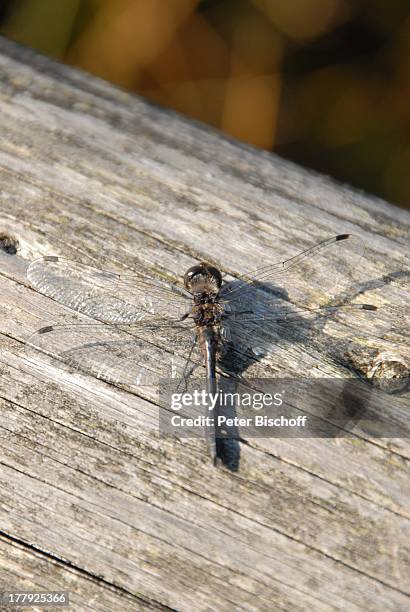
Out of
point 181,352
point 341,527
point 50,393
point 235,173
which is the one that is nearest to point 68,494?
point 50,393

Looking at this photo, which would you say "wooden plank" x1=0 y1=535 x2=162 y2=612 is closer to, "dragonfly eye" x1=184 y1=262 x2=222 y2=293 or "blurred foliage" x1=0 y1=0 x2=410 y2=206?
"dragonfly eye" x1=184 y1=262 x2=222 y2=293

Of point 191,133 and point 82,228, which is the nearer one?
point 82,228

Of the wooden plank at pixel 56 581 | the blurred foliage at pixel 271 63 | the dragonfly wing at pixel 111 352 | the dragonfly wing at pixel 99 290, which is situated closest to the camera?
the wooden plank at pixel 56 581

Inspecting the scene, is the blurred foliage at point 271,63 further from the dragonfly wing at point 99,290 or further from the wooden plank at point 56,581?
the wooden plank at point 56,581

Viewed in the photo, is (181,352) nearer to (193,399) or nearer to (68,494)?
(193,399)

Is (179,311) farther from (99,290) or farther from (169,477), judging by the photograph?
(169,477)

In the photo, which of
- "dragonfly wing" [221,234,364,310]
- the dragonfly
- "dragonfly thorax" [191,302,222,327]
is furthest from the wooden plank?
"dragonfly wing" [221,234,364,310]

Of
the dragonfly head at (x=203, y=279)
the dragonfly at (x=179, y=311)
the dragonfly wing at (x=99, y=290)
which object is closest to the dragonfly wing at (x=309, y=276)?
the dragonfly at (x=179, y=311)
